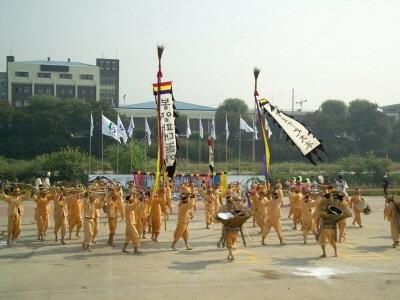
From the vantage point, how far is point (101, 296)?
8.95m

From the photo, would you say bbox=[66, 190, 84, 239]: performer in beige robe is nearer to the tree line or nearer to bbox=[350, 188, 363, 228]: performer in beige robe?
bbox=[350, 188, 363, 228]: performer in beige robe

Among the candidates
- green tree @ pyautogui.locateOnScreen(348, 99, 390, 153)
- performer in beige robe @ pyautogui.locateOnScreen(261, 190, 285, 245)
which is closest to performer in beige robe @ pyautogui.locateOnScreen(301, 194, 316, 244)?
performer in beige robe @ pyautogui.locateOnScreen(261, 190, 285, 245)

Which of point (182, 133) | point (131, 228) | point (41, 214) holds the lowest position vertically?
point (131, 228)

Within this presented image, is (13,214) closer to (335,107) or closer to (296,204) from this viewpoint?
(296,204)

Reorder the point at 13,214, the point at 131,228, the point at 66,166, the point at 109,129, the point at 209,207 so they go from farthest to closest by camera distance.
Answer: the point at 66,166 → the point at 109,129 → the point at 209,207 → the point at 13,214 → the point at 131,228

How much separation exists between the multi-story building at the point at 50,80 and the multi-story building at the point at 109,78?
2019 centimetres

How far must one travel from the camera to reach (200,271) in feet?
36.5

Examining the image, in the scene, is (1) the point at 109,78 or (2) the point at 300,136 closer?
(2) the point at 300,136

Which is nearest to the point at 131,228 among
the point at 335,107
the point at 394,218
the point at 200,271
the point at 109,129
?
the point at 200,271

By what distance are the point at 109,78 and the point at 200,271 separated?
3786 inches

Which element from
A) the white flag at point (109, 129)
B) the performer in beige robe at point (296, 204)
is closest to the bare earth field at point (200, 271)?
the performer in beige robe at point (296, 204)

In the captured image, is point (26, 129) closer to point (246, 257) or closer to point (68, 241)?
point (68, 241)

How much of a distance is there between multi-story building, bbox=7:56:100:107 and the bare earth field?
220ft

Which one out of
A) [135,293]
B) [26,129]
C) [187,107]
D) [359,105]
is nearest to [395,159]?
[359,105]
